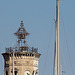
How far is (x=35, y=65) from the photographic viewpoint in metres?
93.6

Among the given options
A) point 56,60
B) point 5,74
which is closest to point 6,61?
point 5,74

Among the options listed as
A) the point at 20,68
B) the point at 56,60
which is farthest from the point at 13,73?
the point at 56,60

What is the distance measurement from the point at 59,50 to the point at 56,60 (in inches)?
48.9

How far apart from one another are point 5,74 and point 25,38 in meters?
6.80

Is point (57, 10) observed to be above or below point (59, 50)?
above

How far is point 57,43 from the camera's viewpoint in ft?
220

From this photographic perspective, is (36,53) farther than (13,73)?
Yes

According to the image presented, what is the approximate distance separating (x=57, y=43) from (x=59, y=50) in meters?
0.81

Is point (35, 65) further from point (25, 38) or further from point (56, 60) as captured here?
point (56, 60)

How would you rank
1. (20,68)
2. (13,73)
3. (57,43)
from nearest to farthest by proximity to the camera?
1. (57,43)
2. (13,73)
3. (20,68)

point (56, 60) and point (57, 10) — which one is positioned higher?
point (57, 10)

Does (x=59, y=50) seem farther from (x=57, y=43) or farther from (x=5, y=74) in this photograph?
(x=5, y=74)

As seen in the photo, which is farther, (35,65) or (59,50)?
(35,65)

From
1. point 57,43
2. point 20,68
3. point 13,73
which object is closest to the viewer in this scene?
point 57,43
